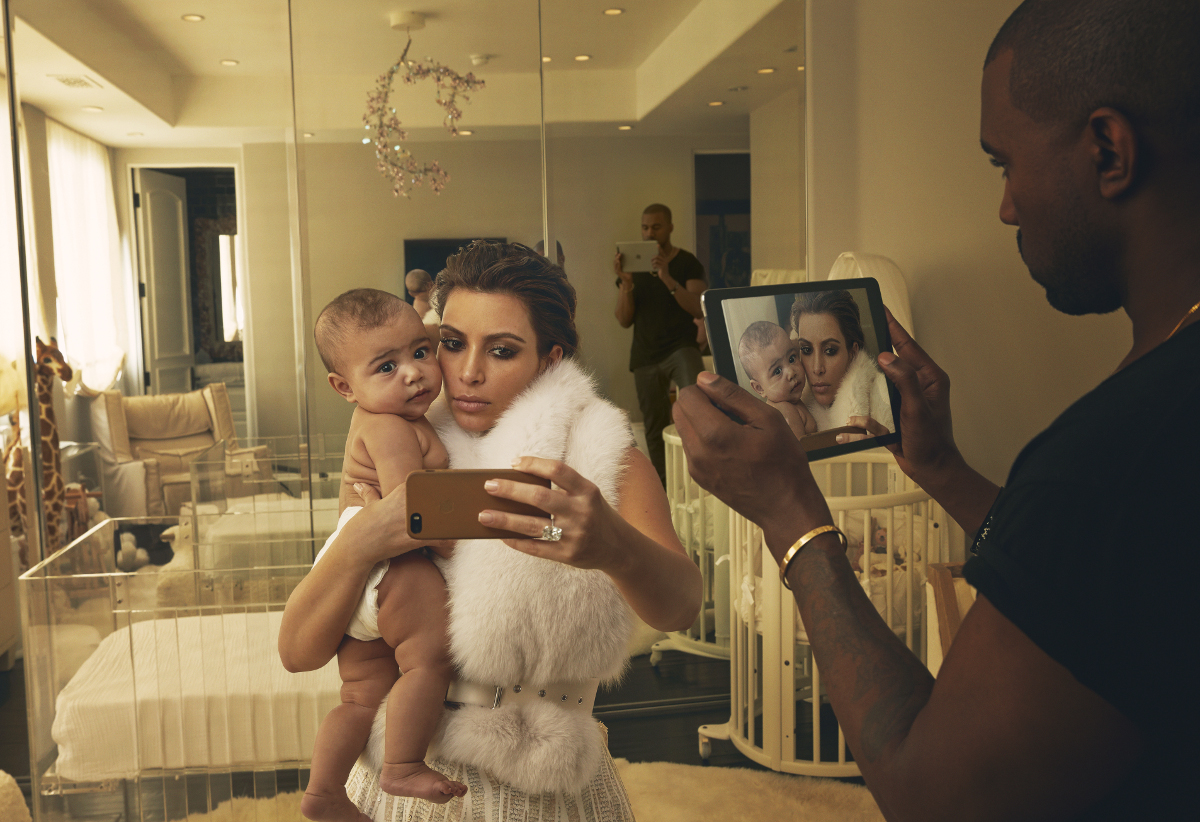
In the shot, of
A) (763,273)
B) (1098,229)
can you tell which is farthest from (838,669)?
(763,273)

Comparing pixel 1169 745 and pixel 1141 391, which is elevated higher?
pixel 1141 391

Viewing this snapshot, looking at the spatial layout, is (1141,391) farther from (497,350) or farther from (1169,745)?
(497,350)

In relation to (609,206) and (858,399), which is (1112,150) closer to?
(858,399)

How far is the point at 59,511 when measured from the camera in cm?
247

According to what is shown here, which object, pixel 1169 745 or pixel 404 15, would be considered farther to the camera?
pixel 404 15

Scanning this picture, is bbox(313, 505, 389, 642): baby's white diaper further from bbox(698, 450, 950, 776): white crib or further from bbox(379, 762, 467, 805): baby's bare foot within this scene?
bbox(698, 450, 950, 776): white crib

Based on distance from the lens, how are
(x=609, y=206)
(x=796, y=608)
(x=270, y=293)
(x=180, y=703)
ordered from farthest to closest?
(x=609, y=206), (x=270, y=293), (x=796, y=608), (x=180, y=703)

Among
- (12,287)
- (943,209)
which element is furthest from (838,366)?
(12,287)

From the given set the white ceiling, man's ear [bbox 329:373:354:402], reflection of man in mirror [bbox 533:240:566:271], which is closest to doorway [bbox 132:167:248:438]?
the white ceiling

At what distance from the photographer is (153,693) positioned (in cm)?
161

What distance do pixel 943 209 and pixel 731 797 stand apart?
1.93 m

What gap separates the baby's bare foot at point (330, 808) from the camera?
995 mm

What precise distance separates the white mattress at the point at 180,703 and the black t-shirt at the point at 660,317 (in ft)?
5.15

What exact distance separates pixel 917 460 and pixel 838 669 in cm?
47
